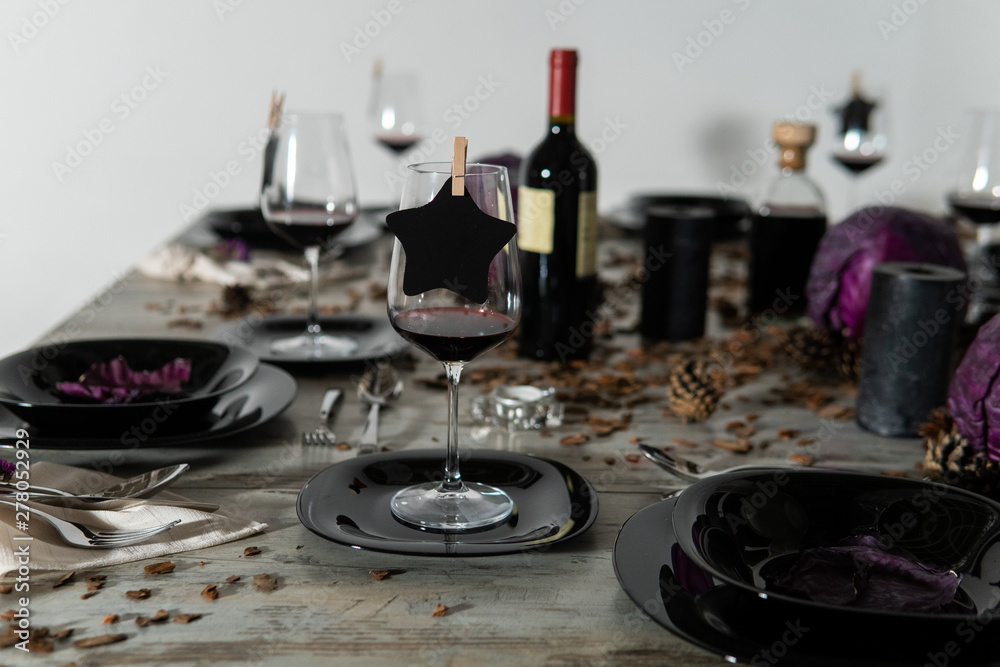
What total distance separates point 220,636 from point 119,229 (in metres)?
2.83

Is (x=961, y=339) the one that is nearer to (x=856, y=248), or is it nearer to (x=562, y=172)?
(x=856, y=248)

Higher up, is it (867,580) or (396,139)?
(396,139)

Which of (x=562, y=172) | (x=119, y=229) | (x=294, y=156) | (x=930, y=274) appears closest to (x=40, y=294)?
(x=119, y=229)

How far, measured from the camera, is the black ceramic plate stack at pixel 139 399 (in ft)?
2.83

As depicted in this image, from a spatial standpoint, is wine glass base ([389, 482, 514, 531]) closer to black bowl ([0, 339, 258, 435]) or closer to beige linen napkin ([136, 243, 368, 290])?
black bowl ([0, 339, 258, 435])

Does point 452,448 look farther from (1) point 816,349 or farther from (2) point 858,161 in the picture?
(2) point 858,161

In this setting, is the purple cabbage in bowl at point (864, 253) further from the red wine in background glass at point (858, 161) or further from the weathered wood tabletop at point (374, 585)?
the red wine in background glass at point (858, 161)

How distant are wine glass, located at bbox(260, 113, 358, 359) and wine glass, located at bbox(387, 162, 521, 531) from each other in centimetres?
48

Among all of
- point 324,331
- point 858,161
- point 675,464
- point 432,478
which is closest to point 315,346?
point 324,331

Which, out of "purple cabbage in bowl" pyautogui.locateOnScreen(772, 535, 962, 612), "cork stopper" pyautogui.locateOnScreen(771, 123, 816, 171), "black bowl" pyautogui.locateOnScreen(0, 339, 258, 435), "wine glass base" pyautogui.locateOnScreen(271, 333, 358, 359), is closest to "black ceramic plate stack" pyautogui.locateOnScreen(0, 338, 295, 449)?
Answer: "black bowl" pyautogui.locateOnScreen(0, 339, 258, 435)

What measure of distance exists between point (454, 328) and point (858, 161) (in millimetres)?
1790

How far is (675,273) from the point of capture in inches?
54.9

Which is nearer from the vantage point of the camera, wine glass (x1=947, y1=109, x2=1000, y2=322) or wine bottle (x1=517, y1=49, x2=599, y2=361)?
wine bottle (x1=517, y1=49, x2=599, y2=361)

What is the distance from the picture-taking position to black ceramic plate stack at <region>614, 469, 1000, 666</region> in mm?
554
